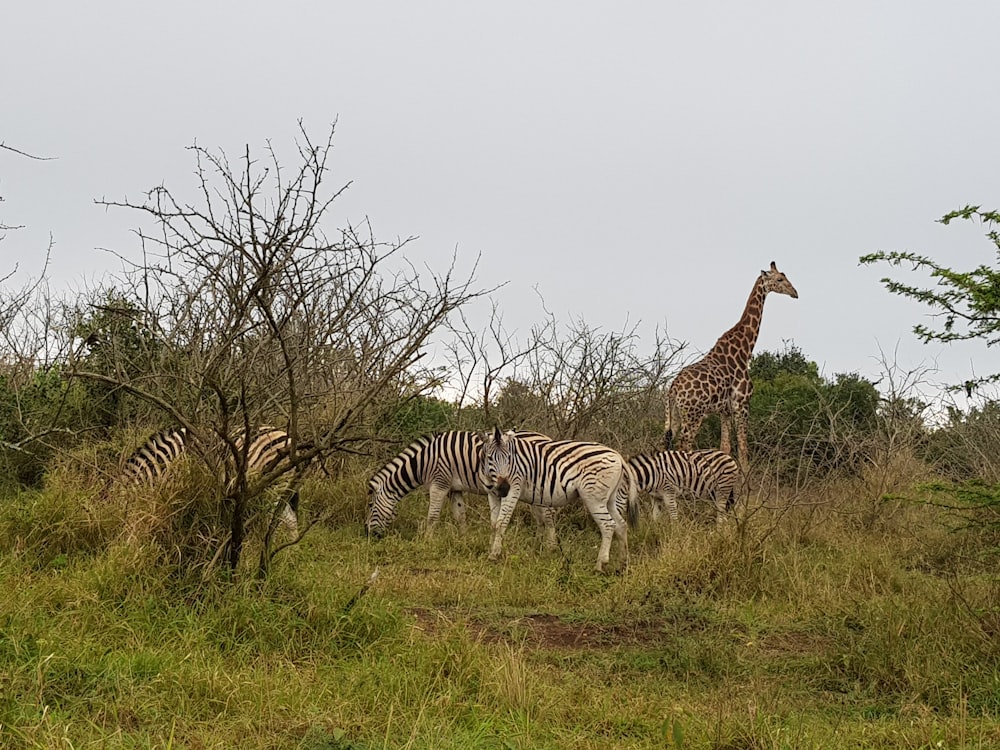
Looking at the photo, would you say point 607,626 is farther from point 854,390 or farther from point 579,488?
point 854,390

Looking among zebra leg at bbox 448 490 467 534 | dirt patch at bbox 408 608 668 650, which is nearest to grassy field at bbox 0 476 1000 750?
dirt patch at bbox 408 608 668 650

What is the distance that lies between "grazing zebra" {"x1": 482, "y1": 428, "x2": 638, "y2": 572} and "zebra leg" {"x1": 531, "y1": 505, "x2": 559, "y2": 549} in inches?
12.9

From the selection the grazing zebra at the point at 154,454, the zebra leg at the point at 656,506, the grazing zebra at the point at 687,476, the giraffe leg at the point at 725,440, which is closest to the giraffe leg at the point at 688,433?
the giraffe leg at the point at 725,440

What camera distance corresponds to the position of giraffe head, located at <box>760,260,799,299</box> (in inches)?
520

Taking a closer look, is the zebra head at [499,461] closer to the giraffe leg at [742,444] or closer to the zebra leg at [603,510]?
the zebra leg at [603,510]

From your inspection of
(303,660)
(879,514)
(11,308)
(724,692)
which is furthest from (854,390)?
(11,308)

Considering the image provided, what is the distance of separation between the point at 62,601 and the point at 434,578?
307cm

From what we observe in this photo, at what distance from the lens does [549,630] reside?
21.2ft

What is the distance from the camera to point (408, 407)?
13.3 metres

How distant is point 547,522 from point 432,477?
1373 millimetres

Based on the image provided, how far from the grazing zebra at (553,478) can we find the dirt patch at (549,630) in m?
2.43

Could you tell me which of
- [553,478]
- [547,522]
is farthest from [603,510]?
[547,522]

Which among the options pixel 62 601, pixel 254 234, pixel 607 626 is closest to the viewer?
pixel 254 234

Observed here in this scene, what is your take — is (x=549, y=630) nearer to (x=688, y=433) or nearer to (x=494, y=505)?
(x=494, y=505)
